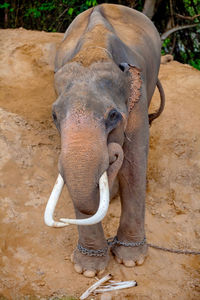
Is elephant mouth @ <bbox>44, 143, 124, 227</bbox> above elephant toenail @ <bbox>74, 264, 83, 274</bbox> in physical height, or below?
above

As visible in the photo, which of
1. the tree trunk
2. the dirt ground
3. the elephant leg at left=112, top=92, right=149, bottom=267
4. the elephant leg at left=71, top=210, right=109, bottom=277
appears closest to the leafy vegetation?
the tree trunk

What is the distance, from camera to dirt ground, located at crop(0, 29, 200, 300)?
107 inches

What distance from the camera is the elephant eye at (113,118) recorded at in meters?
2.11

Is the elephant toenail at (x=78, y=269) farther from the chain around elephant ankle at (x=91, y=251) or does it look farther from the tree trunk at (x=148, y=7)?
the tree trunk at (x=148, y=7)

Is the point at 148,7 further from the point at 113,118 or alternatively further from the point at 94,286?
the point at 94,286

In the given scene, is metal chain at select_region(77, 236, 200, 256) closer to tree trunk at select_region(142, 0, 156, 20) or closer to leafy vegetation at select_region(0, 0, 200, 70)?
tree trunk at select_region(142, 0, 156, 20)

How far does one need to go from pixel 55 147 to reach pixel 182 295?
1.77 meters

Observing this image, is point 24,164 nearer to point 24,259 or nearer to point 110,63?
point 24,259

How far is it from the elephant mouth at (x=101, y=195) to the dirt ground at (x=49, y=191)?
2.54 feet

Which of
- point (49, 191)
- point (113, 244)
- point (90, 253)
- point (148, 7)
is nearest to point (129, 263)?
point (113, 244)

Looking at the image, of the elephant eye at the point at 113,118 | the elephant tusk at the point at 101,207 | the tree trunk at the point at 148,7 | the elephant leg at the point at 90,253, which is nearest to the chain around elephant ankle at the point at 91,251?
the elephant leg at the point at 90,253

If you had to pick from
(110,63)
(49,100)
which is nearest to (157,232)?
(110,63)

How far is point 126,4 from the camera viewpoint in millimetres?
6949

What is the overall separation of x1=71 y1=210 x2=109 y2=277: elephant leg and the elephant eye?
33.7 inches
